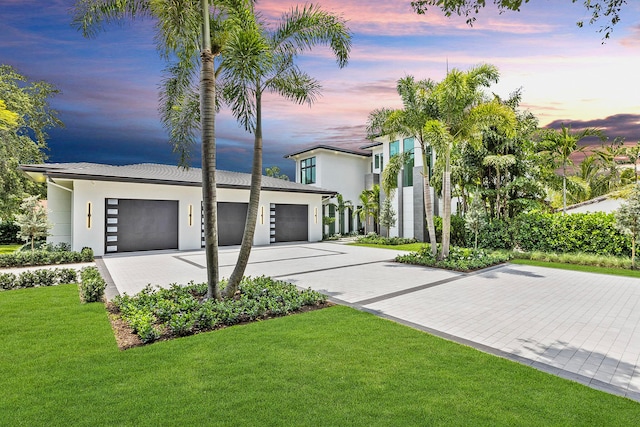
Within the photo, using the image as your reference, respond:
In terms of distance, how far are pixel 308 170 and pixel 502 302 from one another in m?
22.5

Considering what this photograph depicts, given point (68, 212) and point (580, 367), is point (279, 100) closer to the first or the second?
point (580, 367)

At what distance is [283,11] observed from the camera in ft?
21.6

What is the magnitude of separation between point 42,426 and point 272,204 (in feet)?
57.4

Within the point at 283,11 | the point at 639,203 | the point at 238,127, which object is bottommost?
the point at 639,203

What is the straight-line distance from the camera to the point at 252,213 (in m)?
6.58

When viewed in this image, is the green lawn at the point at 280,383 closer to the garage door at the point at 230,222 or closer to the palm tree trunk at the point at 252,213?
the palm tree trunk at the point at 252,213

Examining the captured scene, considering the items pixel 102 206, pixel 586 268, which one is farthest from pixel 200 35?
pixel 586 268

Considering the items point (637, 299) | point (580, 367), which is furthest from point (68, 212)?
point (637, 299)

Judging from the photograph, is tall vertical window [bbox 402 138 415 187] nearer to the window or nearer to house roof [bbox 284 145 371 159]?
the window

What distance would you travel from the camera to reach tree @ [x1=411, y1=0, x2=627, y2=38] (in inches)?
161

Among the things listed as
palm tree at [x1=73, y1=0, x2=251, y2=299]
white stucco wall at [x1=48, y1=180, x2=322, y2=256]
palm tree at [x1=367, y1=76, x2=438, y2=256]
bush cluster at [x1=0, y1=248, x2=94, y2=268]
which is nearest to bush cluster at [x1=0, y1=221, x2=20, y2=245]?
white stucco wall at [x1=48, y1=180, x2=322, y2=256]

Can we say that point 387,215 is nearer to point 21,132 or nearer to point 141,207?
point 141,207

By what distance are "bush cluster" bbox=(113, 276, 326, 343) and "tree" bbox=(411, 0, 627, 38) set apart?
214 inches

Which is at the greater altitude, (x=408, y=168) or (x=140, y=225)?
(x=408, y=168)
